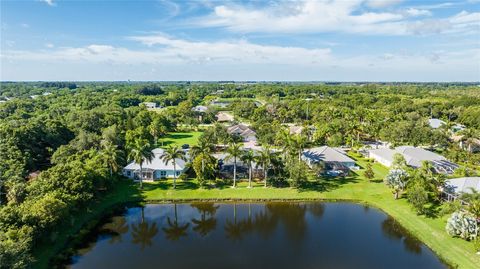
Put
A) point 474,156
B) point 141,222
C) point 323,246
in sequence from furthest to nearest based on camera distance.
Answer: point 474,156 < point 141,222 < point 323,246

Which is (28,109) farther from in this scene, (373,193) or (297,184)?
(373,193)

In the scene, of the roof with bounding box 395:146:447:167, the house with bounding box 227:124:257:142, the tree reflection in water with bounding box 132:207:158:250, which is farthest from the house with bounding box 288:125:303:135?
the tree reflection in water with bounding box 132:207:158:250

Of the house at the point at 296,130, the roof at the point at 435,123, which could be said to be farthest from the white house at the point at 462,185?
the roof at the point at 435,123

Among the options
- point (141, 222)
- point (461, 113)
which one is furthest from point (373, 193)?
point (461, 113)

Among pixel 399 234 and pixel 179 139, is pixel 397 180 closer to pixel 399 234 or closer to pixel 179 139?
pixel 399 234

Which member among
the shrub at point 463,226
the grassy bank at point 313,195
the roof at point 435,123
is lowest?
the grassy bank at point 313,195

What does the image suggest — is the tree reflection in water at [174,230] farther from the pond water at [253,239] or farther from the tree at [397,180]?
the tree at [397,180]
